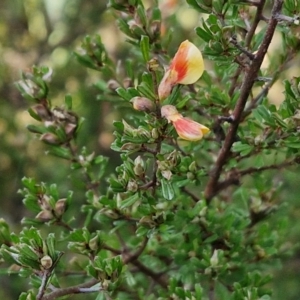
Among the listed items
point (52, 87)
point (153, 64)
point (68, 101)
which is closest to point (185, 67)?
point (153, 64)

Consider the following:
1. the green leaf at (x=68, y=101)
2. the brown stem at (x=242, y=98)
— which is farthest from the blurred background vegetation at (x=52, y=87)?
the green leaf at (x=68, y=101)

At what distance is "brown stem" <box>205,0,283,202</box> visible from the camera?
715 millimetres

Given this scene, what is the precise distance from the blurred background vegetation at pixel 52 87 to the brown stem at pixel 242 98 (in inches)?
24.3

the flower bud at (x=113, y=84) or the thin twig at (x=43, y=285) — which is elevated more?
the flower bud at (x=113, y=84)

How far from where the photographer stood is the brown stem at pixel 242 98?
0.71 m

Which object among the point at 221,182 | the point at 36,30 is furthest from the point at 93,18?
the point at 221,182

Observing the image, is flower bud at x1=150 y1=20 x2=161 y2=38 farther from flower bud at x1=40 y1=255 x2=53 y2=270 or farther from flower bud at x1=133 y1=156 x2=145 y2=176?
flower bud at x1=40 y1=255 x2=53 y2=270

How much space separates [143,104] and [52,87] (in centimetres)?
129

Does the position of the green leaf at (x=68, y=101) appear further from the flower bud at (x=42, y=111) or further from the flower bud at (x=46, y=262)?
the flower bud at (x=46, y=262)

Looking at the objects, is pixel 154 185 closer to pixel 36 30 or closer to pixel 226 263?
pixel 226 263

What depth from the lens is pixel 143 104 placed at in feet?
2.31

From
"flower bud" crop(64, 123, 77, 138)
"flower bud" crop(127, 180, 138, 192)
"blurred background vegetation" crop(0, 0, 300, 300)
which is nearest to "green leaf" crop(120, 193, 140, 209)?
"flower bud" crop(127, 180, 138, 192)

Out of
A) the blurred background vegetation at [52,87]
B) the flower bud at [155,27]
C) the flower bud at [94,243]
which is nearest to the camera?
the flower bud at [94,243]

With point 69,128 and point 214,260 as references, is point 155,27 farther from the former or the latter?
point 214,260
